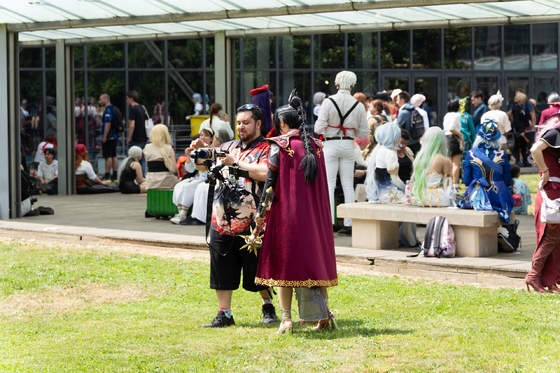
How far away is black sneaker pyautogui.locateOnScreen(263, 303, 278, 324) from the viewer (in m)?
8.71

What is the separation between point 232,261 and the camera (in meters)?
8.54

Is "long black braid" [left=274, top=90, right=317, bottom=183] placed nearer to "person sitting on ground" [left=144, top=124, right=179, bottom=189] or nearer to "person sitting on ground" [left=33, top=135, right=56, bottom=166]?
"person sitting on ground" [left=144, top=124, right=179, bottom=189]

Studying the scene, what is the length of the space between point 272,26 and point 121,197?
14.9 ft

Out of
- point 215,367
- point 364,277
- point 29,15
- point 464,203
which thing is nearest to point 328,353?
point 215,367

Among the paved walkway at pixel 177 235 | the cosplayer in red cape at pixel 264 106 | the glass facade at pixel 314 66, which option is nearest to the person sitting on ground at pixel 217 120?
the paved walkway at pixel 177 235

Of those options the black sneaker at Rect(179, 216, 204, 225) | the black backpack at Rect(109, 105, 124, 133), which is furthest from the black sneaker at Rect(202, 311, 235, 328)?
the black backpack at Rect(109, 105, 124, 133)

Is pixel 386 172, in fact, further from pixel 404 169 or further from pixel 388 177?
pixel 404 169

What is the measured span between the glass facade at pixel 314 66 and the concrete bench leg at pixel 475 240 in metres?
13.8

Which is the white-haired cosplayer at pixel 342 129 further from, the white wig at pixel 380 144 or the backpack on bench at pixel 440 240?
the backpack on bench at pixel 440 240

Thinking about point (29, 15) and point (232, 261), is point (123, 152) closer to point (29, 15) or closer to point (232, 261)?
point (29, 15)

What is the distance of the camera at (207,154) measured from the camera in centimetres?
818

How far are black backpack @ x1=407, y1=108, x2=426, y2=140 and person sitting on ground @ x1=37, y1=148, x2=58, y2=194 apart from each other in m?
7.31

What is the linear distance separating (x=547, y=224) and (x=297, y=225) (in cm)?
296

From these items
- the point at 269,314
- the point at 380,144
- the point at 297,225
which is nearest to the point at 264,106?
the point at 297,225
